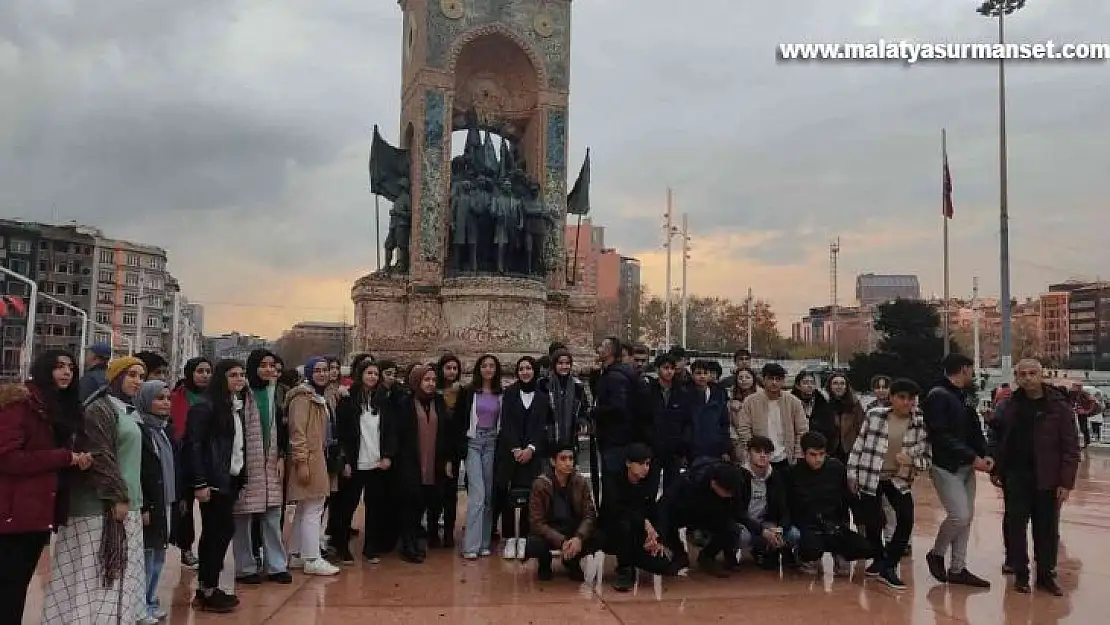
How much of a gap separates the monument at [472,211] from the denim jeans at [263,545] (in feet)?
29.2

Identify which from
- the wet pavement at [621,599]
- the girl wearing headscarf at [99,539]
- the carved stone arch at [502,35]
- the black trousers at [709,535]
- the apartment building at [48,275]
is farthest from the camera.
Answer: the apartment building at [48,275]

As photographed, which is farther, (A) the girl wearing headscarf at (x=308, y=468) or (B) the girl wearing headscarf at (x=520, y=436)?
(B) the girl wearing headscarf at (x=520, y=436)

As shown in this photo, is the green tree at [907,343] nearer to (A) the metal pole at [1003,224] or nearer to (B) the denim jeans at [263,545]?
(A) the metal pole at [1003,224]

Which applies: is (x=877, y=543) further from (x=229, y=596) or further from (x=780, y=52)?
(x=780, y=52)

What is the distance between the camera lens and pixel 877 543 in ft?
18.0

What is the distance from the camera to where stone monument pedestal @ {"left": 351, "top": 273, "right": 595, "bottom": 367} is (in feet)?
47.6

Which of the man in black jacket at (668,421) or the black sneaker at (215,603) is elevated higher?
the man in black jacket at (668,421)

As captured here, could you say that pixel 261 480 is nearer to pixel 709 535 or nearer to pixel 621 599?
pixel 621 599

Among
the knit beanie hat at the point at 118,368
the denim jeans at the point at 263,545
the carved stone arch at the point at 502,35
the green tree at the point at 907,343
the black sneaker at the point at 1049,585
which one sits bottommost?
the black sneaker at the point at 1049,585

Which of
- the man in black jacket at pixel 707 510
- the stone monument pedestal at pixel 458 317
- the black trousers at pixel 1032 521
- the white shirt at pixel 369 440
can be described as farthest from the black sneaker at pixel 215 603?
the stone monument pedestal at pixel 458 317

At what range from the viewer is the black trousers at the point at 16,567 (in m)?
3.72

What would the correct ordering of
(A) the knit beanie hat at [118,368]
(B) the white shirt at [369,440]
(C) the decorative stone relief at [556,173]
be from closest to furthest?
1. (A) the knit beanie hat at [118,368]
2. (B) the white shirt at [369,440]
3. (C) the decorative stone relief at [556,173]

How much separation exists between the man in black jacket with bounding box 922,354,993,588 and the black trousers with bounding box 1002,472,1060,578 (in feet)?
0.85

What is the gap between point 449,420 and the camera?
6.36m
